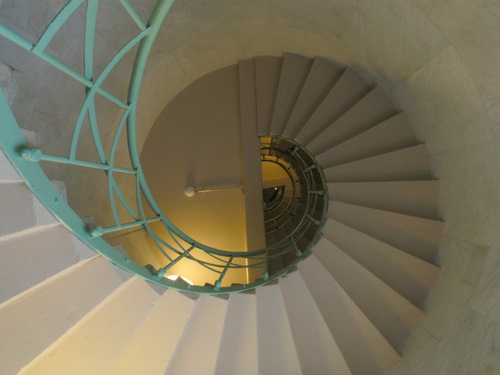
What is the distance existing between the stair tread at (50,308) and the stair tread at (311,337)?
1906 millimetres

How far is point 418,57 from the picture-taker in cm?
381

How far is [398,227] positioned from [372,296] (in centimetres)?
95

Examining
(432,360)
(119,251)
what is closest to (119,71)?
(119,251)

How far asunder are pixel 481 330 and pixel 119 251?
12.8 ft

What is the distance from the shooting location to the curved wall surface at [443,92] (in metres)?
3.24

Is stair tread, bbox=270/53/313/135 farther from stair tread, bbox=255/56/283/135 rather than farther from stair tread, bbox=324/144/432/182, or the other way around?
stair tread, bbox=324/144/432/182

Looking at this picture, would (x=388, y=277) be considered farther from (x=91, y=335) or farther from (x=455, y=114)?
(x=91, y=335)

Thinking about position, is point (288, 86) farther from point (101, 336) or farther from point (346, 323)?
point (101, 336)

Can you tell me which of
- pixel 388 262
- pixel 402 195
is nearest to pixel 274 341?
pixel 388 262

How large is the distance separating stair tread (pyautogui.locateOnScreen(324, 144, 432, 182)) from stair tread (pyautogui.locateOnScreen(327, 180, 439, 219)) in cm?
16

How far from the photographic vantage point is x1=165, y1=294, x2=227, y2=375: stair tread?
260 centimetres

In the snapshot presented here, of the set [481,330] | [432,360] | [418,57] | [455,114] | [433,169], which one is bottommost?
[432,360]

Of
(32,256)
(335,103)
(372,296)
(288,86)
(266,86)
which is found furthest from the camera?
(266,86)

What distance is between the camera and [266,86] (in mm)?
5242
